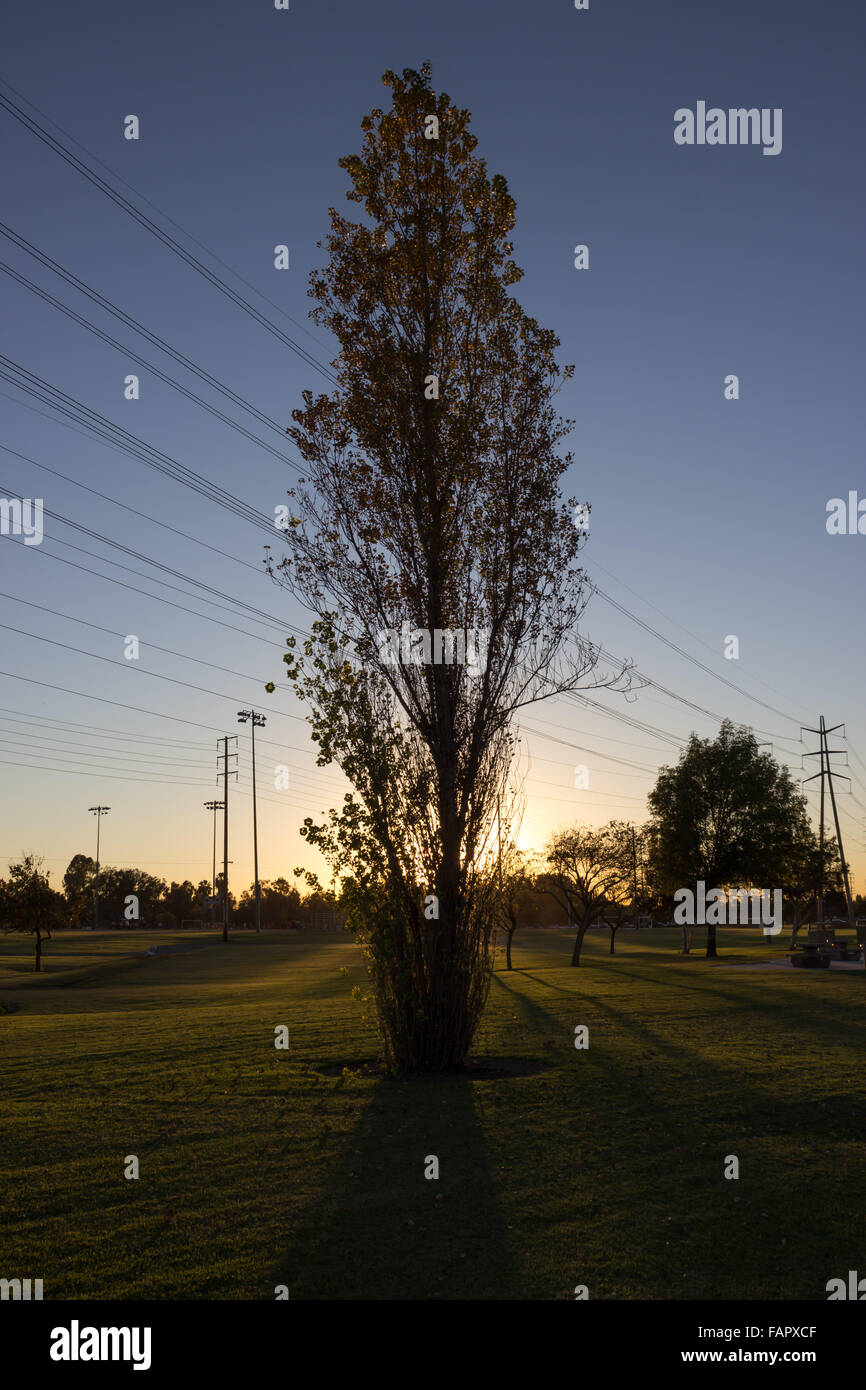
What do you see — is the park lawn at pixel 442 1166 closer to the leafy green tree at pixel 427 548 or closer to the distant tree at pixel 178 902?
the leafy green tree at pixel 427 548

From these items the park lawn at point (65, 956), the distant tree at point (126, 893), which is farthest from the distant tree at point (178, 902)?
the park lawn at point (65, 956)

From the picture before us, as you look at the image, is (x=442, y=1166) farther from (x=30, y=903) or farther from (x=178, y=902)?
(x=178, y=902)

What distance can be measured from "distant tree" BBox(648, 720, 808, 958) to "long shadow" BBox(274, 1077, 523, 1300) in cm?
4820

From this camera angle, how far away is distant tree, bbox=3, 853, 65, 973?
175 ft

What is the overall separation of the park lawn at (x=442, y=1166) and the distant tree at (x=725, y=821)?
38260 mm

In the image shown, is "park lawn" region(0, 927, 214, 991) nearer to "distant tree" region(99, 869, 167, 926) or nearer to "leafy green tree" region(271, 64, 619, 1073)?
"leafy green tree" region(271, 64, 619, 1073)

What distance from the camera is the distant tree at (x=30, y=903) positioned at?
53.3 meters

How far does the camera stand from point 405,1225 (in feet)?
24.3

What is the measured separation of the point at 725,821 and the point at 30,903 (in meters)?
41.5

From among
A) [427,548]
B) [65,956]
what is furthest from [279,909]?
[427,548]

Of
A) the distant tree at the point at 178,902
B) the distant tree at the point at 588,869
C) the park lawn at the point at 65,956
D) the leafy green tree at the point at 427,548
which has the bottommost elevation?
the distant tree at the point at 178,902
